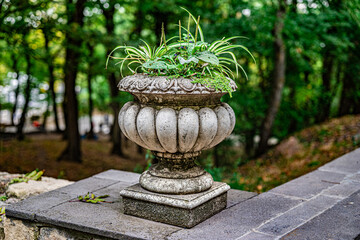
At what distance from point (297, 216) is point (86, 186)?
91.2 inches

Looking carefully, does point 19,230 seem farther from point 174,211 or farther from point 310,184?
point 310,184

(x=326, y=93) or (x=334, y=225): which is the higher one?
(x=326, y=93)

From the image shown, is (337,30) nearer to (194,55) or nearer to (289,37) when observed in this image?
(289,37)

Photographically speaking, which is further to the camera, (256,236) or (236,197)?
(236,197)

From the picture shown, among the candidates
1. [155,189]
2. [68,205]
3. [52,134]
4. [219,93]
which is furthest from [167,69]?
[52,134]

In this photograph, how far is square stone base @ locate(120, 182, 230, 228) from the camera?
10.1ft

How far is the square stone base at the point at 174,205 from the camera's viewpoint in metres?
3.07

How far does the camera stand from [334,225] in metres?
3.08

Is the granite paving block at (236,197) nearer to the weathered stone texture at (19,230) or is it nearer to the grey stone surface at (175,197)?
the grey stone surface at (175,197)

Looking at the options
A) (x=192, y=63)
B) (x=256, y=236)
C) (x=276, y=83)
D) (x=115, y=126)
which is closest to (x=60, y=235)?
(x=256, y=236)

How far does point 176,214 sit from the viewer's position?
3111mm

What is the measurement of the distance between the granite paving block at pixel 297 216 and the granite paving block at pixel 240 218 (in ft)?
0.25

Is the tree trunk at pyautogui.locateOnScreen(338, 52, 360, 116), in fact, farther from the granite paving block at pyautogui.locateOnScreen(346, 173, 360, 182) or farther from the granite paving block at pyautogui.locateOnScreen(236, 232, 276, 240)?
the granite paving block at pyautogui.locateOnScreen(236, 232, 276, 240)

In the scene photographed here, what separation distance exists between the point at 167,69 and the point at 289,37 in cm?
793
